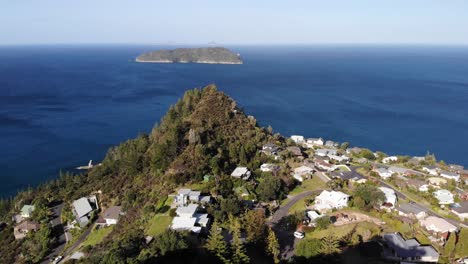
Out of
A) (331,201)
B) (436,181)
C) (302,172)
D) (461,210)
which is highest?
(302,172)

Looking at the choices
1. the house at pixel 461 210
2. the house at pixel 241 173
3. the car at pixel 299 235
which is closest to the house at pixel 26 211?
the house at pixel 241 173

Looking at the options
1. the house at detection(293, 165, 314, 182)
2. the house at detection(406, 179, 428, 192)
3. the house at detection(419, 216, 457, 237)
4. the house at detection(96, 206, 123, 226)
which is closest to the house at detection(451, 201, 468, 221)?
the house at detection(419, 216, 457, 237)

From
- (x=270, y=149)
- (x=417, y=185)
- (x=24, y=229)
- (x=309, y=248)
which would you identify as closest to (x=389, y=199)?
(x=417, y=185)

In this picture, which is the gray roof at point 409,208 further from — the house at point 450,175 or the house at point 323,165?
the house at point 450,175

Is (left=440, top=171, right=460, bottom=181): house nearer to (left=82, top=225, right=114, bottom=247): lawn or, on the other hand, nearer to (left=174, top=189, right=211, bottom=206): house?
(left=174, top=189, right=211, bottom=206): house

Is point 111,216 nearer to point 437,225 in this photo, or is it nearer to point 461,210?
→ point 437,225

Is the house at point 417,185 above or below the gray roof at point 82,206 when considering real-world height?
above

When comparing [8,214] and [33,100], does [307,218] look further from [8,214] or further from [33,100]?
[33,100]
